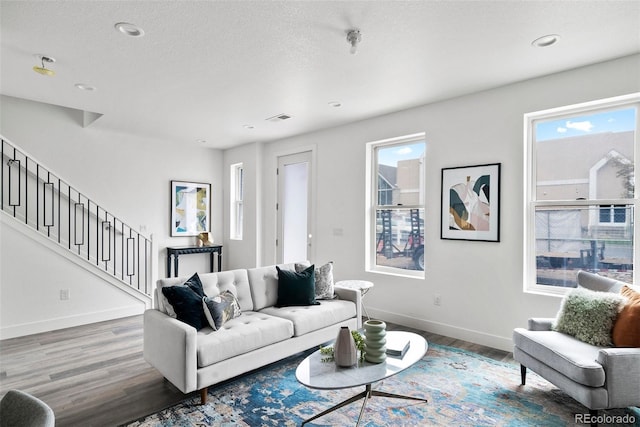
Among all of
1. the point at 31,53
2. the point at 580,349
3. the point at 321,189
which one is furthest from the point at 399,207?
the point at 31,53

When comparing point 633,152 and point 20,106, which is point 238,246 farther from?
point 633,152

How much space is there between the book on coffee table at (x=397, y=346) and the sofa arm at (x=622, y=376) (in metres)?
1.15

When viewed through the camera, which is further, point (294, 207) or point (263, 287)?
point (294, 207)

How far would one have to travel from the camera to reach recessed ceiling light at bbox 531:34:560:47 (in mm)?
2572

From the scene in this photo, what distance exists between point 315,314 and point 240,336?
84 cm

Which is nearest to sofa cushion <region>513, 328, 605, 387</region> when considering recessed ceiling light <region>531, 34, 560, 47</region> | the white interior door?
recessed ceiling light <region>531, 34, 560, 47</region>

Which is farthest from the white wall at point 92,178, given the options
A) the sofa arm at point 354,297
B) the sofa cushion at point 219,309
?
the sofa arm at point 354,297

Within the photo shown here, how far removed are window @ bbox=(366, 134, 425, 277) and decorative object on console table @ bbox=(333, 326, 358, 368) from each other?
2366 millimetres

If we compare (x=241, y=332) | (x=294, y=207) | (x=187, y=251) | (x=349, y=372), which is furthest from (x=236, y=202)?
(x=349, y=372)

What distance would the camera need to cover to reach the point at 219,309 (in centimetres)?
284

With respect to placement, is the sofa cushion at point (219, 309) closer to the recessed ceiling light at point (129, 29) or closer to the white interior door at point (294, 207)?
the recessed ceiling light at point (129, 29)

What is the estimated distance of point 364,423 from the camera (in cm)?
227

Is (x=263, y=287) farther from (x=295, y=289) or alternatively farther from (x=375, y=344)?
(x=375, y=344)

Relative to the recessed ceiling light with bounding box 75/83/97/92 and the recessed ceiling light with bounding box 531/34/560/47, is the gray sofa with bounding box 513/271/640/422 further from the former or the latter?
the recessed ceiling light with bounding box 75/83/97/92
